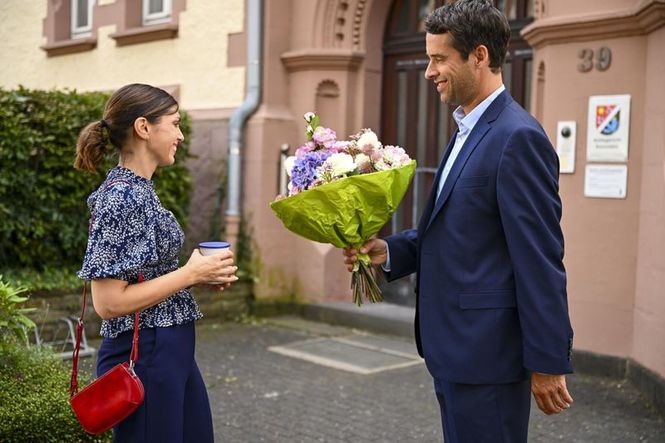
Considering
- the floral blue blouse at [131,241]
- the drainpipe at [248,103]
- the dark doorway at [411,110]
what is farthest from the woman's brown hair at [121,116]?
the drainpipe at [248,103]

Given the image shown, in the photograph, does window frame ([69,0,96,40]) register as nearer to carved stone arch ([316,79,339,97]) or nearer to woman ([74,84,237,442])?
carved stone arch ([316,79,339,97])

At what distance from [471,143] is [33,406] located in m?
2.62

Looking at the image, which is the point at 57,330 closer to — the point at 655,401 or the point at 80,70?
the point at 655,401

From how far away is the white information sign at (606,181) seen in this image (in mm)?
6488

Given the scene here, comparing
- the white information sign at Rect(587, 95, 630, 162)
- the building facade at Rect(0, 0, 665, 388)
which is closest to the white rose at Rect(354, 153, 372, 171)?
the building facade at Rect(0, 0, 665, 388)

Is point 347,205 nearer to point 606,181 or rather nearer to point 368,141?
point 368,141

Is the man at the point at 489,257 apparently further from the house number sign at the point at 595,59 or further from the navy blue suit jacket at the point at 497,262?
the house number sign at the point at 595,59

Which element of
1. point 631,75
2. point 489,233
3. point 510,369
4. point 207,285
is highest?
point 631,75

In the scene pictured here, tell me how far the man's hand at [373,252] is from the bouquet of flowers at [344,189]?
0.03 m

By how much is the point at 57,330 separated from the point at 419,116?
4.31 meters

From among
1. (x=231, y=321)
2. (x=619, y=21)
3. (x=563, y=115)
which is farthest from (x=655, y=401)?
(x=231, y=321)

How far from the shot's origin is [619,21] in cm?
638

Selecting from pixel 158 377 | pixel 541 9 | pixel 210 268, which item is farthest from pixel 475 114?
pixel 541 9

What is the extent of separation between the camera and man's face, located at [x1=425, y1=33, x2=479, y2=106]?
287 centimetres
